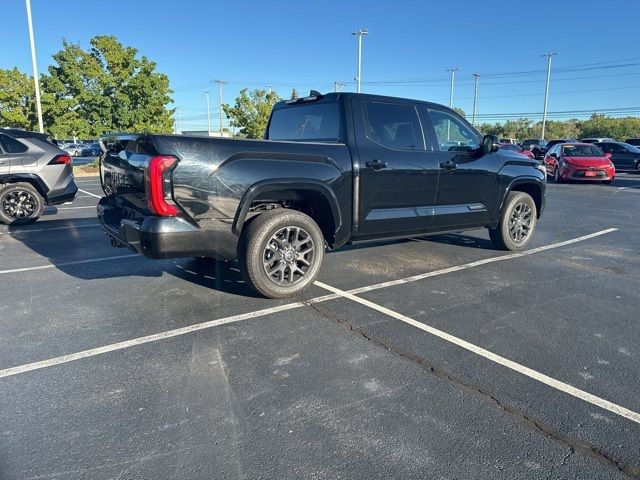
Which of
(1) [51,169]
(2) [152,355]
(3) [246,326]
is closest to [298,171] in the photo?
(3) [246,326]

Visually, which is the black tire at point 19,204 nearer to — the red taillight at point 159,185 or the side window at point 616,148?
the red taillight at point 159,185

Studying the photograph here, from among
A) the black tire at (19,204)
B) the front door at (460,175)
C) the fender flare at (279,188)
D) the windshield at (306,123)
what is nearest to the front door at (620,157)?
the front door at (460,175)

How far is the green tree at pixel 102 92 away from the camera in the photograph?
73.7 feet

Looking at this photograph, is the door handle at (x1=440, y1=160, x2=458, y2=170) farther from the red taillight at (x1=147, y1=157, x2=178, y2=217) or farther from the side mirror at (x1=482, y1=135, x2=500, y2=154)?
the red taillight at (x1=147, y1=157, x2=178, y2=217)

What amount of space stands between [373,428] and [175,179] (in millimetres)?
2413

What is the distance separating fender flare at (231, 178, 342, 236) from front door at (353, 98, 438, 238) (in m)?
0.41

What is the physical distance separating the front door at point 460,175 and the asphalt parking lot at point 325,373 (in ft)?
2.26

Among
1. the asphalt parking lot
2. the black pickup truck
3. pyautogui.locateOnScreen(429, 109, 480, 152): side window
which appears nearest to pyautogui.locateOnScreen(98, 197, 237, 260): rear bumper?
the black pickup truck

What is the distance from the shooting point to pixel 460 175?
5766 millimetres

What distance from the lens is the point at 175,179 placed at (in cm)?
376

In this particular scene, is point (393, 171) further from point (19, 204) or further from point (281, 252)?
point (19, 204)

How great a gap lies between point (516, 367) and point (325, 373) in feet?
4.29

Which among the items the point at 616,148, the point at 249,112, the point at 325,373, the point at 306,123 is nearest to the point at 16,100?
the point at 249,112

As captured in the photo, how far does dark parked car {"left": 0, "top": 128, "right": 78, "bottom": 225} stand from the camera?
8406mm
